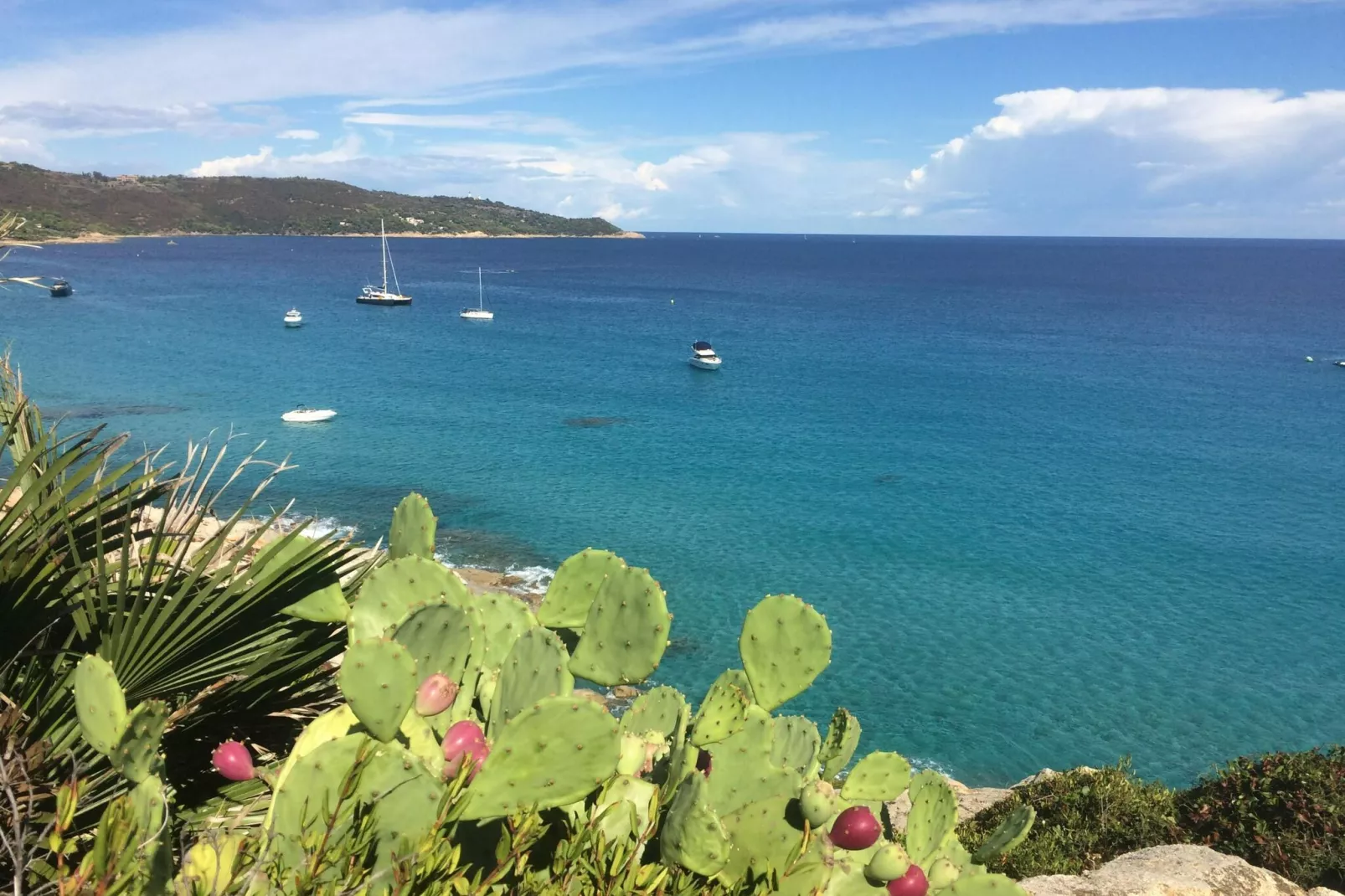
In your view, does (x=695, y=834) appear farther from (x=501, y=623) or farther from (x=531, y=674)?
(x=501, y=623)

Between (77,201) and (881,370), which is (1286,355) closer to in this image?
(881,370)

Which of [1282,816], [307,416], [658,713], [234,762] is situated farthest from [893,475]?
[234,762]

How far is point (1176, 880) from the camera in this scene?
596cm

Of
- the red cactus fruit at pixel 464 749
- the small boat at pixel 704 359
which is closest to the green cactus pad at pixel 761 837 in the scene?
the red cactus fruit at pixel 464 749

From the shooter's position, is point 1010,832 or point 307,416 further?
point 307,416

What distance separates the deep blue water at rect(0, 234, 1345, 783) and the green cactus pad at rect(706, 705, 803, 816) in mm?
13439

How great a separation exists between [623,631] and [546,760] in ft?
3.13

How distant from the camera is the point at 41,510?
2799 millimetres

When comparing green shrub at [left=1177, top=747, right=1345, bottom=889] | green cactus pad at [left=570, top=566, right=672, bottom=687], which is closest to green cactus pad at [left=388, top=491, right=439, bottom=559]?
green cactus pad at [left=570, top=566, right=672, bottom=687]

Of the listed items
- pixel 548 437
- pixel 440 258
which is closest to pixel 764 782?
pixel 548 437

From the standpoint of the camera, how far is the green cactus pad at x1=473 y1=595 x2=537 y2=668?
3.46m

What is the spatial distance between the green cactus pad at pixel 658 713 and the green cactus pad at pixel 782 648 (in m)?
0.32

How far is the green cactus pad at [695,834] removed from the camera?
99.7 inches

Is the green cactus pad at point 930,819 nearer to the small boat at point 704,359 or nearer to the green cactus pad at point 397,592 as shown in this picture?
the green cactus pad at point 397,592
